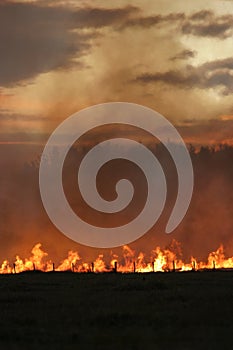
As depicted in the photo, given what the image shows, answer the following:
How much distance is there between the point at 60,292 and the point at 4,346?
24010 millimetres

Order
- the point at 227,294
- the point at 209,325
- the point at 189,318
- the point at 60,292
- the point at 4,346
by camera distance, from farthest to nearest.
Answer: the point at 60,292
the point at 227,294
the point at 189,318
the point at 209,325
the point at 4,346

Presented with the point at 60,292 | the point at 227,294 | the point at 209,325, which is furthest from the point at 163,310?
the point at 60,292

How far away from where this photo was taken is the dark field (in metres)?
24.6

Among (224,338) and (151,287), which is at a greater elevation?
(151,287)

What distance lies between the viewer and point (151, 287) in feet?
164

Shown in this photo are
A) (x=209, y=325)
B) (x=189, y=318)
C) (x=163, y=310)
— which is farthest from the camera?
(x=163, y=310)

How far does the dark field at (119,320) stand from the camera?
2456 centimetres

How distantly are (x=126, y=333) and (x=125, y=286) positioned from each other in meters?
24.3

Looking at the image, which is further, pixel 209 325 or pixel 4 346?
pixel 209 325

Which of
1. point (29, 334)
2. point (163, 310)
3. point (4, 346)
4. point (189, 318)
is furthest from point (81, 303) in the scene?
point (4, 346)

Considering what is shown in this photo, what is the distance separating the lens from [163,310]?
3412cm

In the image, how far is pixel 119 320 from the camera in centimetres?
3056

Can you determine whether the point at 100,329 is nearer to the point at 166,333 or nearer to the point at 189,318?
the point at 166,333

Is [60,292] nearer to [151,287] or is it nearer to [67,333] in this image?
[151,287]
